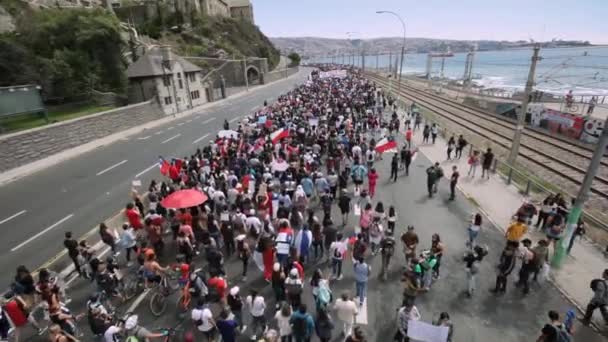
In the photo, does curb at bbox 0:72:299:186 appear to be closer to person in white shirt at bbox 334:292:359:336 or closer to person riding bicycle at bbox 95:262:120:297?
person riding bicycle at bbox 95:262:120:297

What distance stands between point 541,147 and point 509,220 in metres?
16.9

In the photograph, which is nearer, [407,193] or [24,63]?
[407,193]

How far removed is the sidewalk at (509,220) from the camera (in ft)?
29.1

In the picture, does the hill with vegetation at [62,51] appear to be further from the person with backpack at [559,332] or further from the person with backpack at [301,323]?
the person with backpack at [559,332]

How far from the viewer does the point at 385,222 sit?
41.6 feet

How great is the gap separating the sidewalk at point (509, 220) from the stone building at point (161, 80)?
32493 millimetres

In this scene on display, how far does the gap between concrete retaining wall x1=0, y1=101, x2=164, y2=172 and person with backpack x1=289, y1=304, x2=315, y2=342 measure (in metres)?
23.8

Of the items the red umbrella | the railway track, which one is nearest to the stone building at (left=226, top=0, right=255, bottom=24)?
the railway track

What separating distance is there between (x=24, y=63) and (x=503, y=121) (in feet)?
153

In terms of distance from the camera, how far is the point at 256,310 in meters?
7.16

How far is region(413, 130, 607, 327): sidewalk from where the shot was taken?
8883 mm

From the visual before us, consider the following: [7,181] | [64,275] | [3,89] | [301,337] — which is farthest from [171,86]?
[301,337]

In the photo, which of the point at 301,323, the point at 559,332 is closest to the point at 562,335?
the point at 559,332

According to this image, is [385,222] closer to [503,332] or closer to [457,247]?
[457,247]
